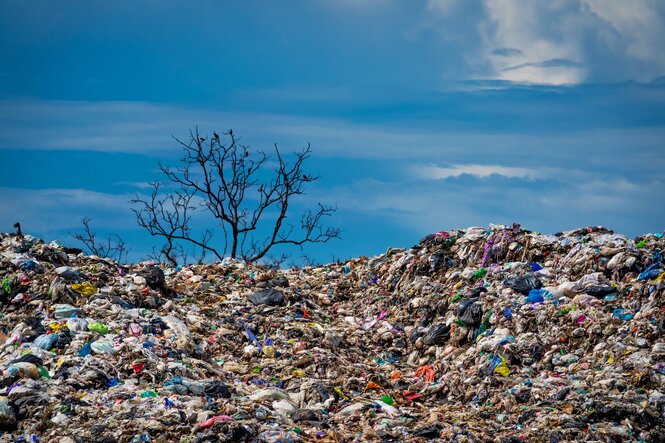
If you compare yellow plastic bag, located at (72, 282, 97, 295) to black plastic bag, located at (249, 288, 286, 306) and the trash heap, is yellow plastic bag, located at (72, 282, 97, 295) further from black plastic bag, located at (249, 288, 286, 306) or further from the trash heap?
black plastic bag, located at (249, 288, 286, 306)

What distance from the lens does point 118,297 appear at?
948 cm

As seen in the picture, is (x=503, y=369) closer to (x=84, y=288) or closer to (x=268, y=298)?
(x=268, y=298)

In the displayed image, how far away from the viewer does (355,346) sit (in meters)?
9.48

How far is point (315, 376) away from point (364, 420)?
142 cm

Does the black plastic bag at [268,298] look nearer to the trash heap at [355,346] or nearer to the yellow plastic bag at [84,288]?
the trash heap at [355,346]

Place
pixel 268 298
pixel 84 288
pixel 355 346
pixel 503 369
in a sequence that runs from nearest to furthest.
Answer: pixel 503 369
pixel 355 346
pixel 84 288
pixel 268 298

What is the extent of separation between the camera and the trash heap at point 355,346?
20.9 ft

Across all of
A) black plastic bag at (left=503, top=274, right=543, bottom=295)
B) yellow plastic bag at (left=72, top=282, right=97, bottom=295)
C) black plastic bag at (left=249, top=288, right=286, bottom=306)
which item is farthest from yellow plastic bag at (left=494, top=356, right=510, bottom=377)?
yellow plastic bag at (left=72, top=282, right=97, bottom=295)

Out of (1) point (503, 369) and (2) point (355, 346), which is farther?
(2) point (355, 346)

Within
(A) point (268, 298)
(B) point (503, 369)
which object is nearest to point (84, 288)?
(A) point (268, 298)

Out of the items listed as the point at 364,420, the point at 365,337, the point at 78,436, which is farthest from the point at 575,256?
the point at 78,436

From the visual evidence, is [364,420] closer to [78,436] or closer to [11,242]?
[78,436]

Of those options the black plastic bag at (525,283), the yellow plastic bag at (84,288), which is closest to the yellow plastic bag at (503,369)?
the black plastic bag at (525,283)

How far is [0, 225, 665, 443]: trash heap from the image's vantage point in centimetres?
637
